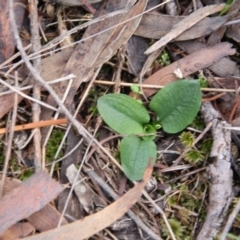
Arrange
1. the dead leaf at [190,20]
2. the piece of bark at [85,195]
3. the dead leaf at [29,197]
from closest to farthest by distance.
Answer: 1. the dead leaf at [29,197]
2. the piece of bark at [85,195]
3. the dead leaf at [190,20]

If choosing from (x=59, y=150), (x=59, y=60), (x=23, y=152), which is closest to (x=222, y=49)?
(x=59, y=60)

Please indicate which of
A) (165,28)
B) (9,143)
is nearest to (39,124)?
(9,143)

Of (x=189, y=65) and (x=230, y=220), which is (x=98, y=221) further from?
(x=189, y=65)

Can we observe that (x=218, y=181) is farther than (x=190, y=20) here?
No

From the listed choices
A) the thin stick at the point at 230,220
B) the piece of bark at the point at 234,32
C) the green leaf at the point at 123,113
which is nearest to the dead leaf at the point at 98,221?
the green leaf at the point at 123,113

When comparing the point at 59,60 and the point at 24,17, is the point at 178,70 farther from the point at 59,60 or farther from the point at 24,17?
the point at 24,17

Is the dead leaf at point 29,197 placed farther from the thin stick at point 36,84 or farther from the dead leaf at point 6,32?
the dead leaf at point 6,32
